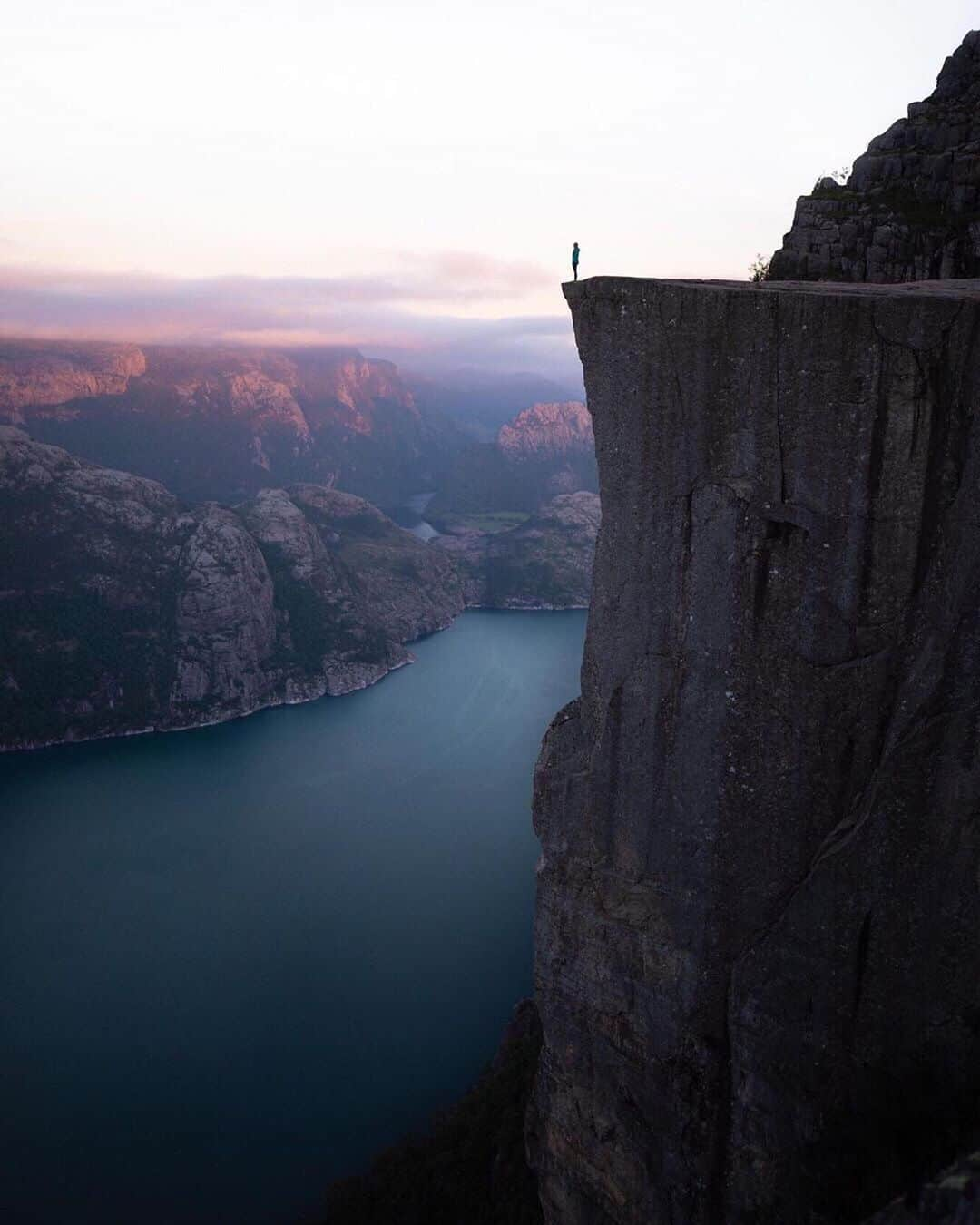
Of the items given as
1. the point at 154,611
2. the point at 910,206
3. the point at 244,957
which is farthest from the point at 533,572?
the point at 910,206

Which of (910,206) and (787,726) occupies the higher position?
(910,206)

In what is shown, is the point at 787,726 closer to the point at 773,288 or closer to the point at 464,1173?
the point at 773,288

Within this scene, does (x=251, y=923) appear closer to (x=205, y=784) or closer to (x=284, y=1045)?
(x=284, y=1045)

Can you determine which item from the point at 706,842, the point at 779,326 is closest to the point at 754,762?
the point at 706,842

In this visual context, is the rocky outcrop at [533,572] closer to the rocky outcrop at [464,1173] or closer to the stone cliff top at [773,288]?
the rocky outcrop at [464,1173]

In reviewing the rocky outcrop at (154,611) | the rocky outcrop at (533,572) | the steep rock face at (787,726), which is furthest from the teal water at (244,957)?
the rocky outcrop at (533,572)
